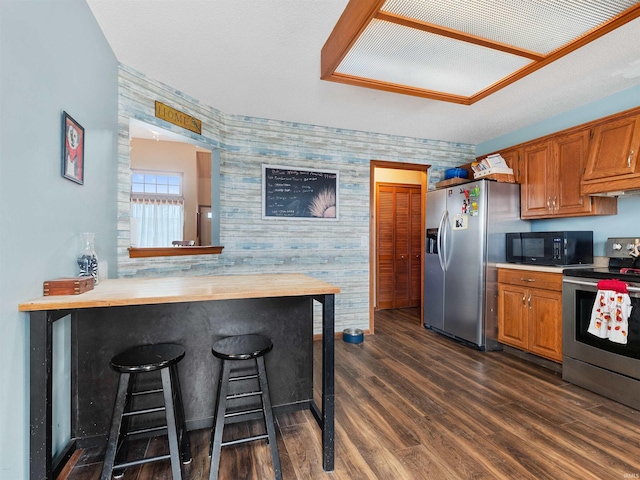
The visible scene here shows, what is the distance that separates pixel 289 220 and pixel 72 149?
228cm

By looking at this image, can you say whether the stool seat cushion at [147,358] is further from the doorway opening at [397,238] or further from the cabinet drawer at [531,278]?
the doorway opening at [397,238]

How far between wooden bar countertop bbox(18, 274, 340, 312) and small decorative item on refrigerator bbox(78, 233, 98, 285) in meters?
0.08

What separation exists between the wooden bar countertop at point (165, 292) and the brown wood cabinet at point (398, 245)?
378cm

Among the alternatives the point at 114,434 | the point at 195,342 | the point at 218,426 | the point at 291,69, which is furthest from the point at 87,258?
the point at 291,69

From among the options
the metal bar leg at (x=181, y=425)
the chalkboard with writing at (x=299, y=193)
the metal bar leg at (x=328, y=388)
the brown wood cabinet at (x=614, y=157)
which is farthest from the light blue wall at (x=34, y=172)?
the brown wood cabinet at (x=614, y=157)

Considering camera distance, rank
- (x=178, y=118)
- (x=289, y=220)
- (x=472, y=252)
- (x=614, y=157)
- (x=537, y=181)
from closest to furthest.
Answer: (x=614, y=157)
(x=178, y=118)
(x=537, y=181)
(x=472, y=252)
(x=289, y=220)

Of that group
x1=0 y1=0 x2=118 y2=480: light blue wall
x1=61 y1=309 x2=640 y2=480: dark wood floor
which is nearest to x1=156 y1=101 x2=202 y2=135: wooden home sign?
x1=0 y1=0 x2=118 y2=480: light blue wall

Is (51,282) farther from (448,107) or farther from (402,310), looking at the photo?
(402,310)

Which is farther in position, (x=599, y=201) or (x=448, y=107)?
(x=448, y=107)

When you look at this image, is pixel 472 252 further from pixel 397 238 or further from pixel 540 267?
pixel 397 238

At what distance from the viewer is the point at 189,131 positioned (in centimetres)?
305

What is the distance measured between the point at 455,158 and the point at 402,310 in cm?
255

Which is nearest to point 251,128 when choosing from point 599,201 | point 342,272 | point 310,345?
point 342,272

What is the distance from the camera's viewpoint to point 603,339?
7.90 ft
